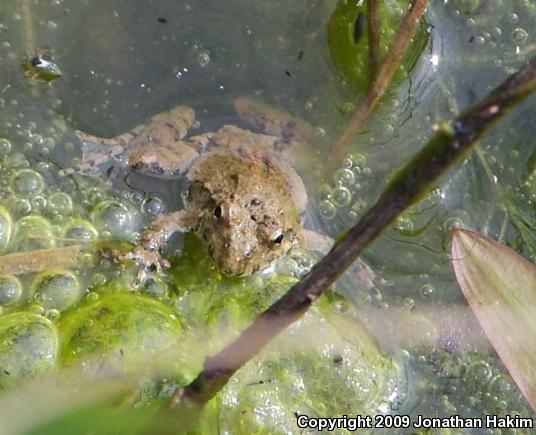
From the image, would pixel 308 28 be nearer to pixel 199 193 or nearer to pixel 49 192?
pixel 199 193

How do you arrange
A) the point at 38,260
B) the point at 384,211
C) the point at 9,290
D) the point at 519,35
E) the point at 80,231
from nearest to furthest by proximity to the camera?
the point at 384,211
the point at 9,290
the point at 38,260
the point at 80,231
the point at 519,35

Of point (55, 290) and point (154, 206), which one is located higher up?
point (154, 206)

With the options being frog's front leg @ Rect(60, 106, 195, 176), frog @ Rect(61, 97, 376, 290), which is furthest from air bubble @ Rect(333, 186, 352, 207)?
frog's front leg @ Rect(60, 106, 195, 176)

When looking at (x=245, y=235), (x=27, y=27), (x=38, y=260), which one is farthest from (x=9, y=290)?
(x=27, y=27)

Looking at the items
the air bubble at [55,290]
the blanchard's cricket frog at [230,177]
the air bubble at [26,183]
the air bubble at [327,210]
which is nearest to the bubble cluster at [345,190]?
the air bubble at [327,210]

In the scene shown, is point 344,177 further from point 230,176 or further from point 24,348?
point 24,348

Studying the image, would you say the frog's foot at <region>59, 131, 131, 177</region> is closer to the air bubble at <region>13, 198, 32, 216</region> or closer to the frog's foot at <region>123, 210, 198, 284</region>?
the air bubble at <region>13, 198, 32, 216</region>
